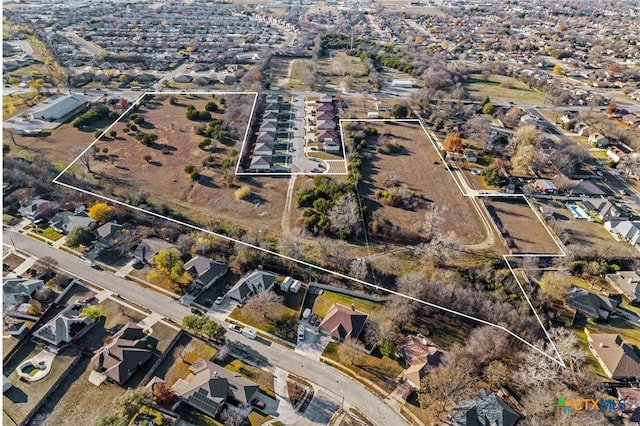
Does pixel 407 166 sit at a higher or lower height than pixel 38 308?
higher

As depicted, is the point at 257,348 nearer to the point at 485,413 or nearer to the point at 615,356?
the point at 485,413

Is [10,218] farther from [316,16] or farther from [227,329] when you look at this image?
[316,16]

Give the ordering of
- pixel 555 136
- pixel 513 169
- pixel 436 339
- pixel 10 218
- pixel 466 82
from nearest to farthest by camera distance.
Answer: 1. pixel 436 339
2. pixel 10 218
3. pixel 513 169
4. pixel 555 136
5. pixel 466 82

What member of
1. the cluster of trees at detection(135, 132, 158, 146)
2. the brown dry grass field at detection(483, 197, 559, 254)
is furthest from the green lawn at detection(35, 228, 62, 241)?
the brown dry grass field at detection(483, 197, 559, 254)

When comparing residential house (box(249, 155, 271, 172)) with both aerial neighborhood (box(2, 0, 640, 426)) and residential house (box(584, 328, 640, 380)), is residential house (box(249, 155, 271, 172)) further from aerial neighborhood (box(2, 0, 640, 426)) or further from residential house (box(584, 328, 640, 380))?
residential house (box(584, 328, 640, 380))

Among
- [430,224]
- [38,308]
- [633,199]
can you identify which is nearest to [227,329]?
[38,308]

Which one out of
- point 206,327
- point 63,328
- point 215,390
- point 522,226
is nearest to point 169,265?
point 206,327
